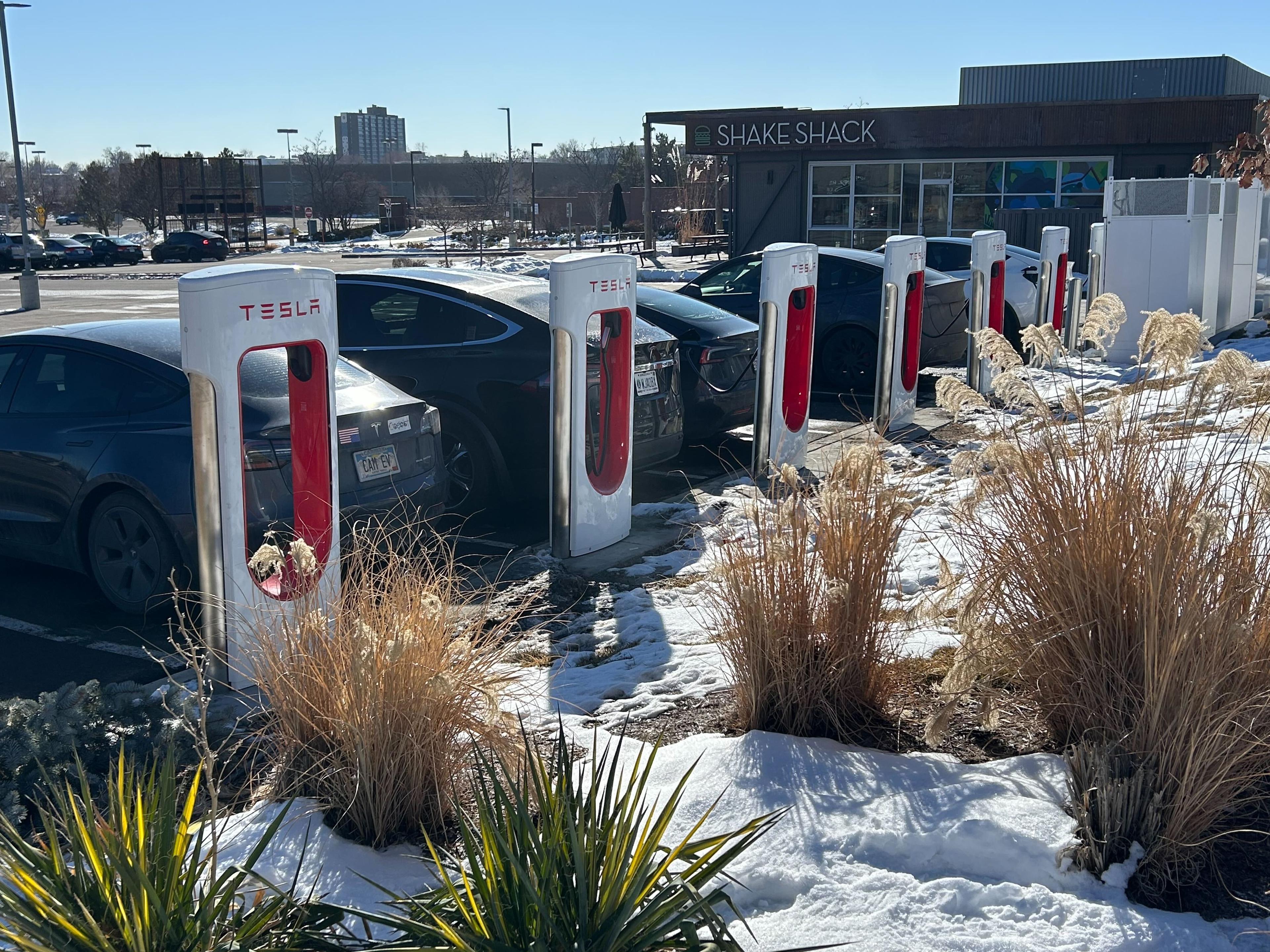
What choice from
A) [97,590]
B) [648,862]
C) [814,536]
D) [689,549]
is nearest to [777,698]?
[814,536]

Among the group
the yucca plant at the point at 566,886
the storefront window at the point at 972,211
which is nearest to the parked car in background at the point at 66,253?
the storefront window at the point at 972,211

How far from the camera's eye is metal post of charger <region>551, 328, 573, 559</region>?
22.5 feet

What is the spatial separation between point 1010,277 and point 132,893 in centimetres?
1502

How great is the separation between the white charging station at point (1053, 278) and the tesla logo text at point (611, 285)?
8340 millimetres

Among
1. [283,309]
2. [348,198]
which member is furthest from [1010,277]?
[348,198]

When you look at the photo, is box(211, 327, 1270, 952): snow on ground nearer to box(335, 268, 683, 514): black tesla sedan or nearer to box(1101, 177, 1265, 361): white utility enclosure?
box(335, 268, 683, 514): black tesla sedan

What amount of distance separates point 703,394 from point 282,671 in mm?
6229

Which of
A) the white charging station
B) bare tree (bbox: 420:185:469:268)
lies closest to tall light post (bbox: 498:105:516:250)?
bare tree (bbox: 420:185:469:268)

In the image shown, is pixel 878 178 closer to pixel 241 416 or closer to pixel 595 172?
pixel 241 416

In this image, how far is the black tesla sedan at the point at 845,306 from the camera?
13070 millimetres

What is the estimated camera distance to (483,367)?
820 cm

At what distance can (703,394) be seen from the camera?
9.70 meters

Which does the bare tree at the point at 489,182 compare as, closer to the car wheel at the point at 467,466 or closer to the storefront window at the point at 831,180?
the storefront window at the point at 831,180

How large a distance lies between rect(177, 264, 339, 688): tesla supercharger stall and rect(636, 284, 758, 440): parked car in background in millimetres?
4379
